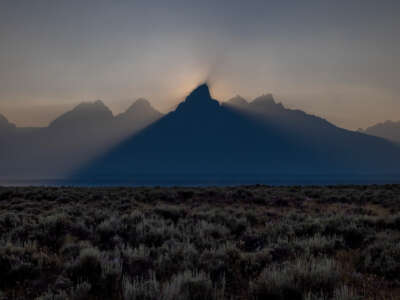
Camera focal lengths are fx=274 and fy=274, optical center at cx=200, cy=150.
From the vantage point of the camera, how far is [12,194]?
24.9m

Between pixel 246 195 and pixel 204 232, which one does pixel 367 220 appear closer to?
pixel 204 232

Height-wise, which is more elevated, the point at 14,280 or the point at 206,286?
the point at 206,286

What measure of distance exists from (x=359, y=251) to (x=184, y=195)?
17.9 m

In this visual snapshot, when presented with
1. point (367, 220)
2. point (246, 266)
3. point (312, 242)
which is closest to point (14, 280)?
point (246, 266)

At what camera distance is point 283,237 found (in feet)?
27.3

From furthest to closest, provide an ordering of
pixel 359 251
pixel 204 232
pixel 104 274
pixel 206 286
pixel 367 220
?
pixel 367 220 < pixel 204 232 < pixel 359 251 < pixel 104 274 < pixel 206 286

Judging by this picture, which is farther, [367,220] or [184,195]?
[184,195]

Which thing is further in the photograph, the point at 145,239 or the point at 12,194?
the point at 12,194

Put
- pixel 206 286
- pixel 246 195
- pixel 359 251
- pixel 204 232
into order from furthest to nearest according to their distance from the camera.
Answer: pixel 246 195
pixel 204 232
pixel 359 251
pixel 206 286

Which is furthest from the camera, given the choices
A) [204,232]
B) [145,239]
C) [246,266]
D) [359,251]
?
[204,232]

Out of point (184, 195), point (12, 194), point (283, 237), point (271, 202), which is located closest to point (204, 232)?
point (283, 237)

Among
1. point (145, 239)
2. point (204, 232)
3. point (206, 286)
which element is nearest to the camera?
point (206, 286)

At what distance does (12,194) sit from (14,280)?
77.2 ft

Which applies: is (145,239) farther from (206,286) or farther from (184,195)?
(184,195)
